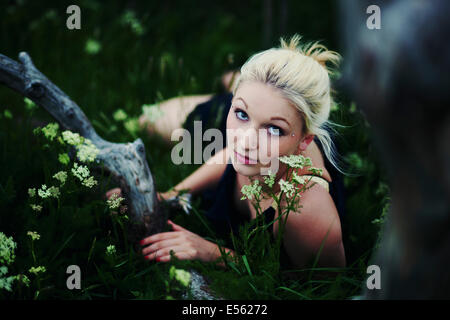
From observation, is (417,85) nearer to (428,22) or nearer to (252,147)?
(428,22)

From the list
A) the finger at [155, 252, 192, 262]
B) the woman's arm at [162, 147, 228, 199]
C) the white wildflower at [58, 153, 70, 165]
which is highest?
the white wildflower at [58, 153, 70, 165]

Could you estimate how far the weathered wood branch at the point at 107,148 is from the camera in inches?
85.5

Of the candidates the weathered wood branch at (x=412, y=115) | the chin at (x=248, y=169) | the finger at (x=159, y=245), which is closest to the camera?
the weathered wood branch at (x=412, y=115)

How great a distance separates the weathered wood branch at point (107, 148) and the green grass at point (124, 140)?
4.7 inches

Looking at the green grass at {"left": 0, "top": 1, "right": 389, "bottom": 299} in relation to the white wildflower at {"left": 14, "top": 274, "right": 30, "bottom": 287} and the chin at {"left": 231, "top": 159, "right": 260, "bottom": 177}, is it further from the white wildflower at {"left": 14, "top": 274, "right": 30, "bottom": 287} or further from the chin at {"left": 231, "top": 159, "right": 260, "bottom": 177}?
the chin at {"left": 231, "top": 159, "right": 260, "bottom": 177}

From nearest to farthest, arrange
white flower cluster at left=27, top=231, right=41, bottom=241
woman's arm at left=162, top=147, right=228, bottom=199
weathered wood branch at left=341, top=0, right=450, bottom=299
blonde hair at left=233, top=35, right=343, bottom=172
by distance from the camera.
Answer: weathered wood branch at left=341, top=0, right=450, bottom=299, white flower cluster at left=27, top=231, right=41, bottom=241, blonde hair at left=233, top=35, right=343, bottom=172, woman's arm at left=162, top=147, right=228, bottom=199

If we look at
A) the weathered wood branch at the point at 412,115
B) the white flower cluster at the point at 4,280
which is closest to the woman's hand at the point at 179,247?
the white flower cluster at the point at 4,280

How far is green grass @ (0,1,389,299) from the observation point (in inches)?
79.9

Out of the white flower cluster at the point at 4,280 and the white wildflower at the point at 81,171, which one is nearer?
the white flower cluster at the point at 4,280

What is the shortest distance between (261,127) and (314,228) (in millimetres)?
580

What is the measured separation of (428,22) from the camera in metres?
1.00

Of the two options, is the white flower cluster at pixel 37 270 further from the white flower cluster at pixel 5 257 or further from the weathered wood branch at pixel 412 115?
the weathered wood branch at pixel 412 115

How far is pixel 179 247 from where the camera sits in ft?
7.21

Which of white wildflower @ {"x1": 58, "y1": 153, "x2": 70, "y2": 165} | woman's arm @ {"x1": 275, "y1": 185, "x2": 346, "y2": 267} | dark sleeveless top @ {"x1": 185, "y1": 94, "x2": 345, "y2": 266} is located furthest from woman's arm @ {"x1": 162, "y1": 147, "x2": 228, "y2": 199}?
white wildflower @ {"x1": 58, "y1": 153, "x2": 70, "y2": 165}
